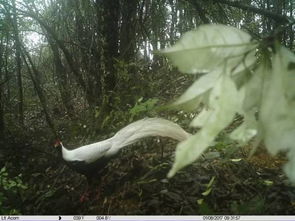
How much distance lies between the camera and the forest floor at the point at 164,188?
973 mm

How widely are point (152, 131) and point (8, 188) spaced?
0.68 metres

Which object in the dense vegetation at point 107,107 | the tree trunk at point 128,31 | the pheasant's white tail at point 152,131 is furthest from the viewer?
the tree trunk at point 128,31

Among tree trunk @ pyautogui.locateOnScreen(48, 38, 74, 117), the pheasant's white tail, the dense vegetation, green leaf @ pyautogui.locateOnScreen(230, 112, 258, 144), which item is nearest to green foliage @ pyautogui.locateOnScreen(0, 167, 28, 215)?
the dense vegetation

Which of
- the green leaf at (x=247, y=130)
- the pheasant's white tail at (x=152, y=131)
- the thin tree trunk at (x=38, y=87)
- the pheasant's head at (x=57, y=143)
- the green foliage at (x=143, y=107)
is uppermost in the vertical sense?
the thin tree trunk at (x=38, y=87)

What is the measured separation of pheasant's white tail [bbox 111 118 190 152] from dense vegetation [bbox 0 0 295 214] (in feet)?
0.34

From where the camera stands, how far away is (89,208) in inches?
41.8

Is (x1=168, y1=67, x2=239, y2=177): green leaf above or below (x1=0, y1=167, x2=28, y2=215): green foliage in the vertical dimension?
above

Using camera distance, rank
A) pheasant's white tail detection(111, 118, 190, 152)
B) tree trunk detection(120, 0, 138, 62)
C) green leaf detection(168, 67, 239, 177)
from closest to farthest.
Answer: green leaf detection(168, 67, 239, 177), pheasant's white tail detection(111, 118, 190, 152), tree trunk detection(120, 0, 138, 62)

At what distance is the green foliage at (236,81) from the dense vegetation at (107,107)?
61 centimetres

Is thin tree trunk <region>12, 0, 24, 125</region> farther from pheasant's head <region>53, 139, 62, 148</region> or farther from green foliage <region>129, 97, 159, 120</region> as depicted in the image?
green foliage <region>129, 97, 159, 120</region>

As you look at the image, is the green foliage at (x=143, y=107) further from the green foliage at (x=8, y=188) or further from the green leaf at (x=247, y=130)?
the green leaf at (x=247, y=130)

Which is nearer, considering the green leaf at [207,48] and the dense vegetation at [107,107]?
the green leaf at [207,48]

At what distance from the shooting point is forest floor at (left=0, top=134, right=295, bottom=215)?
97 centimetres

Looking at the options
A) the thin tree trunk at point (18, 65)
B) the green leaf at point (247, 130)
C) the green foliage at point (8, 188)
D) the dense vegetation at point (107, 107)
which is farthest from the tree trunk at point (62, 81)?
the green leaf at point (247, 130)
